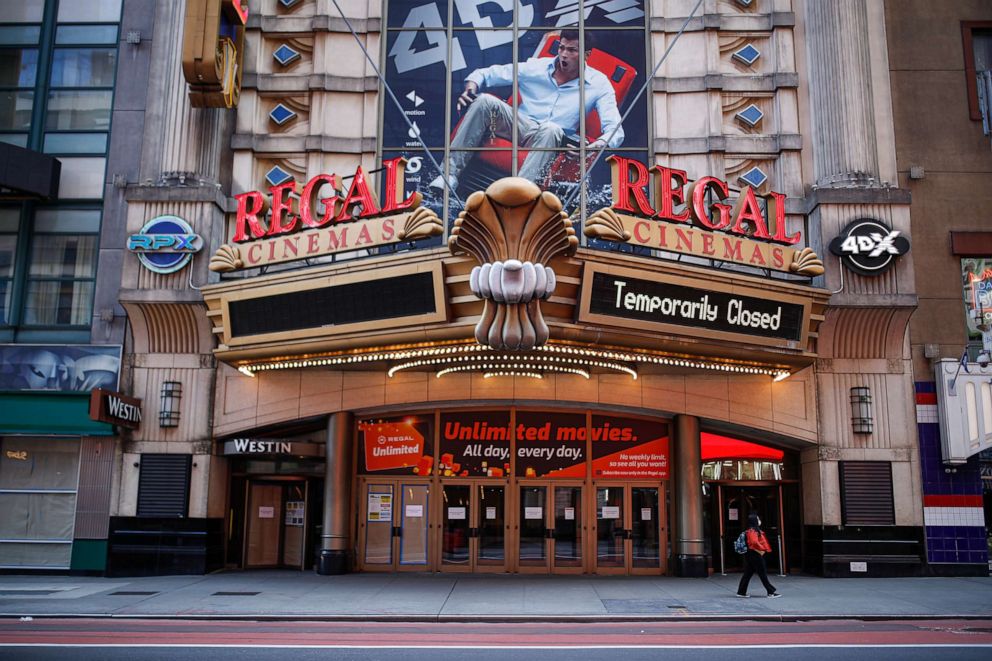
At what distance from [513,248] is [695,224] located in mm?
4866

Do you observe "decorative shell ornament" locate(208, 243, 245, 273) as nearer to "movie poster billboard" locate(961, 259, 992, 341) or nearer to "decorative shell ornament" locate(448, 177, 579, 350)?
"decorative shell ornament" locate(448, 177, 579, 350)

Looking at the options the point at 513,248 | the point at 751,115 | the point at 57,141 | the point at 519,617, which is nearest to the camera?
the point at 519,617

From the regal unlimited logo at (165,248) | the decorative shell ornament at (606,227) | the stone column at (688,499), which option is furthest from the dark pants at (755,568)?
the regal unlimited logo at (165,248)

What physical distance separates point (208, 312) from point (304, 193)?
3454 mm

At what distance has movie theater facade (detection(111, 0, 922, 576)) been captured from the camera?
18672 millimetres

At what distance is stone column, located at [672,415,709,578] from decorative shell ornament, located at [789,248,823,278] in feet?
15.4

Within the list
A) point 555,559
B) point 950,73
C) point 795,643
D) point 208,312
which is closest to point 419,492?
point 555,559

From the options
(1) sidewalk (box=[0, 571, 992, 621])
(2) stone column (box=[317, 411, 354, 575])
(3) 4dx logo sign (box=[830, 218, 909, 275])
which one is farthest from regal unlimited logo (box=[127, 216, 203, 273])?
(3) 4dx logo sign (box=[830, 218, 909, 275])

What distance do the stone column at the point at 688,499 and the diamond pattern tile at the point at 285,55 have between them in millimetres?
13948

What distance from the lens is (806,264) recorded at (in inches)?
734

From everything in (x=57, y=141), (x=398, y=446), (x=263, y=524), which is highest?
(x=57, y=141)

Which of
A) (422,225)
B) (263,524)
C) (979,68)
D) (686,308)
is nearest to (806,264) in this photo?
(686,308)

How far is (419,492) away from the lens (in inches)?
863

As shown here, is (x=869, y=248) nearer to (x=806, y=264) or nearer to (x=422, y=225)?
(x=806, y=264)
